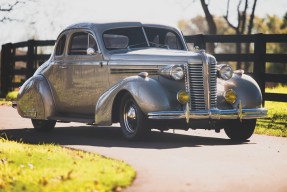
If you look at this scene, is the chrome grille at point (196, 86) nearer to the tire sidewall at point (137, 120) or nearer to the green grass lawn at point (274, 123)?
the tire sidewall at point (137, 120)

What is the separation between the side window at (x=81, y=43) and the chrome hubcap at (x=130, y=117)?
1.67 metres

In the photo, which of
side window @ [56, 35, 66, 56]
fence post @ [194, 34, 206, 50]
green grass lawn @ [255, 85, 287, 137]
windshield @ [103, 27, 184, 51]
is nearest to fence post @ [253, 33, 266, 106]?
green grass lawn @ [255, 85, 287, 137]

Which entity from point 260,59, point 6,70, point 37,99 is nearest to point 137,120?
point 37,99

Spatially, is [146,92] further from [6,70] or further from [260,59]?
[6,70]

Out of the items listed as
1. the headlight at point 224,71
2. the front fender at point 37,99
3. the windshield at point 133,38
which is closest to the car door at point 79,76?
the front fender at point 37,99

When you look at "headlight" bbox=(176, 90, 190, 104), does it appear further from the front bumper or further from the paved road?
the paved road

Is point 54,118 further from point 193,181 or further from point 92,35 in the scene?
point 193,181

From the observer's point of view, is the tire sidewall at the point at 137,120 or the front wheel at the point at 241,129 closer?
the tire sidewall at the point at 137,120

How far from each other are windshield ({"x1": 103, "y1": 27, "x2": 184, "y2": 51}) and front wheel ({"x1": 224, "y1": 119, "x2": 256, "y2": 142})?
74.9 inches

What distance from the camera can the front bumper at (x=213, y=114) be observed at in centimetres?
1055

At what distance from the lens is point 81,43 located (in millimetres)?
12805

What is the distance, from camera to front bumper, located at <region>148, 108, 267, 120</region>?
10555 mm

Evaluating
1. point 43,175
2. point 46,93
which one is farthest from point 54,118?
point 43,175

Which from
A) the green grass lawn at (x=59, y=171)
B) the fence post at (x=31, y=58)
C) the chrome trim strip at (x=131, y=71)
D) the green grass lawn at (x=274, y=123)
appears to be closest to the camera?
the green grass lawn at (x=59, y=171)
